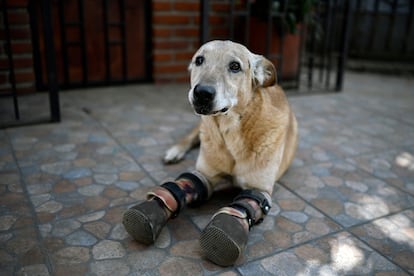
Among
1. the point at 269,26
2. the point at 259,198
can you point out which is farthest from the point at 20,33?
the point at 259,198

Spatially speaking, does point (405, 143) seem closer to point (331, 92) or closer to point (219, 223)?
point (331, 92)

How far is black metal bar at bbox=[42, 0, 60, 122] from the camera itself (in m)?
3.18

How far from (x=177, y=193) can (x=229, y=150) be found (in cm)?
39

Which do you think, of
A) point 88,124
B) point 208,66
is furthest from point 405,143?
point 88,124

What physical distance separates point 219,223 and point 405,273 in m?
0.88

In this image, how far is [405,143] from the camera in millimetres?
3383

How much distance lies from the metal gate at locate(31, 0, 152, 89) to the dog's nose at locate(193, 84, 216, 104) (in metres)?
2.90

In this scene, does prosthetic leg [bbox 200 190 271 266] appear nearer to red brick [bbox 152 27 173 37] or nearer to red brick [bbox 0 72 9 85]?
red brick [bbox 0 72 9 85]

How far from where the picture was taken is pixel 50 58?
10.9ft

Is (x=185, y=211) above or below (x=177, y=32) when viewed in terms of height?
below

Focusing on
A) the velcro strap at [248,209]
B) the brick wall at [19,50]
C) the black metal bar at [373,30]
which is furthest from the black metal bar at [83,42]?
the black metal bar at [373,30]

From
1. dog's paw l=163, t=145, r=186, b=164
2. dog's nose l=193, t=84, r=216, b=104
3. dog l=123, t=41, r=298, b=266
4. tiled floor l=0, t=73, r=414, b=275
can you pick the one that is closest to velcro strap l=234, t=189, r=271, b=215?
dog l=123, t=41, r=298, b=266

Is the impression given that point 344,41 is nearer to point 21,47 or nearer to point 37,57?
point 37,57

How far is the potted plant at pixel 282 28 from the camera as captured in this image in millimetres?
4441
